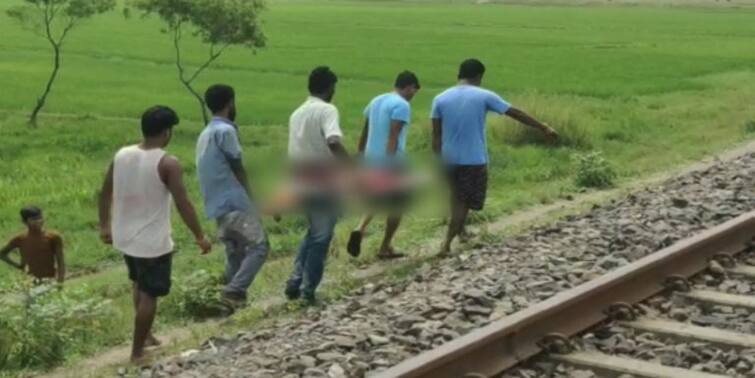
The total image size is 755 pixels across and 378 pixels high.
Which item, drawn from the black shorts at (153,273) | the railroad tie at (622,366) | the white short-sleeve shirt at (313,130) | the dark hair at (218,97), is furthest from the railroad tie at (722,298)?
the dark hair at (218,97)

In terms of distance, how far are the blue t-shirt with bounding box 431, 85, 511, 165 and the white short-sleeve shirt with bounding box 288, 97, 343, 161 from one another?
1610 millimetres

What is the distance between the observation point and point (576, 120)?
19.6 metres

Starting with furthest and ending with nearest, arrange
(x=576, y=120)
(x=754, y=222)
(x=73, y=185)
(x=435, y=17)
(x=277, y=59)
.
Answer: (x=435, y=17) → (x=277, y=59) → (x=576, y=120) → (x=73, y=185) → (x=754, y=222)

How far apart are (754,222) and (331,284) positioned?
304 cm

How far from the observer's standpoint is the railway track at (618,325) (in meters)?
5.99

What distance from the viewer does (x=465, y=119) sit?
10.1m

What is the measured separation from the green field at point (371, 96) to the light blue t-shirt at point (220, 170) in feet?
0.80

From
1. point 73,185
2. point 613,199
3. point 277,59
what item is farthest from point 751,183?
point 277,59

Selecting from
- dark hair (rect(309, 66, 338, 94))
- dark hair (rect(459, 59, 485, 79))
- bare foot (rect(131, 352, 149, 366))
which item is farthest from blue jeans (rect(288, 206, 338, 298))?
dark hair (rect(459, 59, 485, 79))

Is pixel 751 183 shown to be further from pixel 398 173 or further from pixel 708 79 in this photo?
pixel 708 79

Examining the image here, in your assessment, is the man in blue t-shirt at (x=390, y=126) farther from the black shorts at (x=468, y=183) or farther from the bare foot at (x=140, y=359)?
the bare foot at (x=140, y=359)

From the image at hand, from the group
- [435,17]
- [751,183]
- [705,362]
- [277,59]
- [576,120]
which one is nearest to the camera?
[705,362]

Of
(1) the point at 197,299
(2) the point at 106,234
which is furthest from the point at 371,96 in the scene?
(2) the point at 106,234

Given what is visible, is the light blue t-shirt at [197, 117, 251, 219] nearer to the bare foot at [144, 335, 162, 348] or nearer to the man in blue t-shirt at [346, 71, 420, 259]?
the bare foot at [144, 335, 162, 348]
